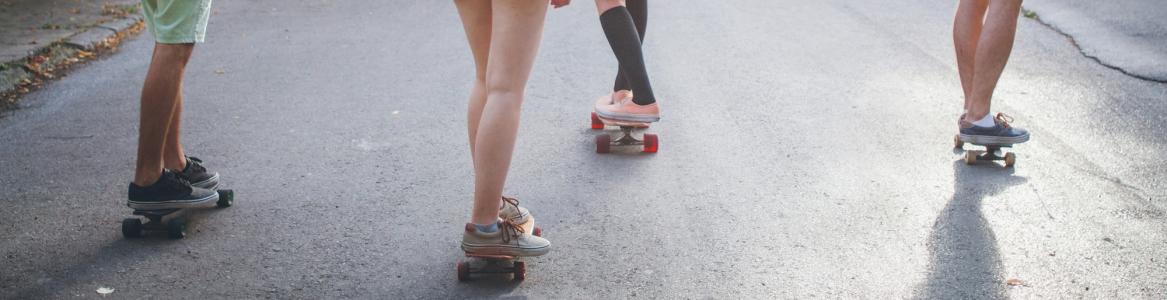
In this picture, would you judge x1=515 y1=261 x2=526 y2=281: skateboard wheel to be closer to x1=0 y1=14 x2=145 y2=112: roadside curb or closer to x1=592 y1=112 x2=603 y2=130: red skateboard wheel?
x1=592 y1=112 x2=603 y2=130: red skateboard wheel

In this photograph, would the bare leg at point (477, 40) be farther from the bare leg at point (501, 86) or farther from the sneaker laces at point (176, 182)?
the sneaker laces at point (176, 182)

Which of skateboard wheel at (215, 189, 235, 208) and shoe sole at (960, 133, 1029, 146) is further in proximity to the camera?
shoe sole at (960, 133, 1029, 146)

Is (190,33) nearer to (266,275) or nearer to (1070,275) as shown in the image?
(266,275)

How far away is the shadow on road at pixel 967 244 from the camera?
355cm

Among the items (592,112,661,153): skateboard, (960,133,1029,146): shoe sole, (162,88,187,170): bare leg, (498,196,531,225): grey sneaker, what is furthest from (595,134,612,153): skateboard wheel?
(162,88,187,170): bare leg

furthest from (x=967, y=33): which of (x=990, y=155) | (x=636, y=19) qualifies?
(x=636, y=19)

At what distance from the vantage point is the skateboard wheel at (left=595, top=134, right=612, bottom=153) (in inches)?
205

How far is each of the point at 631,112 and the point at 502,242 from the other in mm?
1797

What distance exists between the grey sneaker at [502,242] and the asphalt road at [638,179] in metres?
0.12

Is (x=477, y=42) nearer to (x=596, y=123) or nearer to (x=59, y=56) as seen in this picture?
(x=596, y=123)

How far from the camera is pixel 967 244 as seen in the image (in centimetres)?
395

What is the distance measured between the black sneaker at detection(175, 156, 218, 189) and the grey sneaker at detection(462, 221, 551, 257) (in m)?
1.35

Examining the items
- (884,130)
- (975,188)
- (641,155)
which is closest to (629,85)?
(641,155)

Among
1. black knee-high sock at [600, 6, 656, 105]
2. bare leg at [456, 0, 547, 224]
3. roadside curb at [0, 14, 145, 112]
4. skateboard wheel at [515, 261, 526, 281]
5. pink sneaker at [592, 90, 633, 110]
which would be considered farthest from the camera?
roadside curb at [0, 14, 145, 112]
